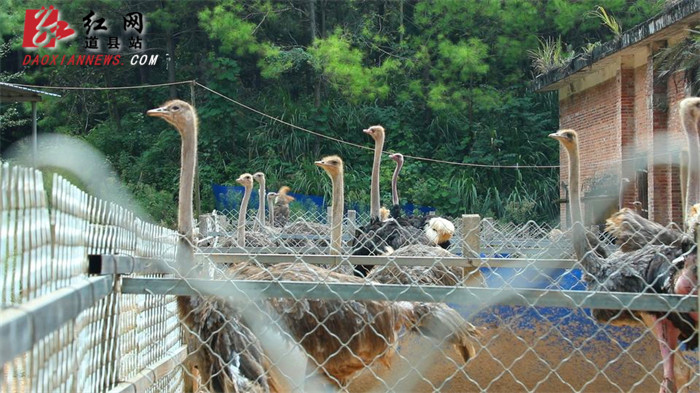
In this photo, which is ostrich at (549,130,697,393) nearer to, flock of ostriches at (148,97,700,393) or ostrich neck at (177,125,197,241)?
flock of ostriches at (148,97,700,393)

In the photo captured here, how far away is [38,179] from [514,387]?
5.04 meters

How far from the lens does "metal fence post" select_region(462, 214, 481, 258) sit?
16.8ft

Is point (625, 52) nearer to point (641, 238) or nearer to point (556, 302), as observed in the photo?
point (641, 238)

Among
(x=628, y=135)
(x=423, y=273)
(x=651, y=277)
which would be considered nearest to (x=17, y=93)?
(x=628, y=135)

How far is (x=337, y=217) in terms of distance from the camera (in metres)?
5.97

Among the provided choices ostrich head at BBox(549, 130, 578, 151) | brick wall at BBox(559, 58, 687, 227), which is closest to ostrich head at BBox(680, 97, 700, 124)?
ostrich head at BBox(549, 130, 578, 151)

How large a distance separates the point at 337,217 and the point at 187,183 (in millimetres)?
2160

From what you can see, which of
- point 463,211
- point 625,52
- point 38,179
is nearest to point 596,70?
point 625,52

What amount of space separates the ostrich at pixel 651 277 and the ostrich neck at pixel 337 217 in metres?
1.49

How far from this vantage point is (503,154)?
61.9 feet

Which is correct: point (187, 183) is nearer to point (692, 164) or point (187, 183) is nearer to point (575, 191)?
point (575, 191)

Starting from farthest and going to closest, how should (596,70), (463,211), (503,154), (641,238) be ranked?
(503,154) < (463,211) < (596,70) < (641,238)

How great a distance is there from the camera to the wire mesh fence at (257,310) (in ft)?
4.43

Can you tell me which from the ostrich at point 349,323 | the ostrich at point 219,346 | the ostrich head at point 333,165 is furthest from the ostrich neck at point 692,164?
the ostrich at point 219,346
